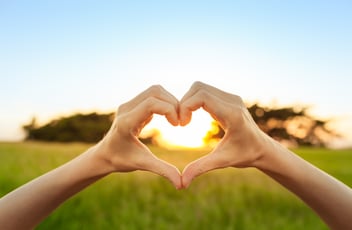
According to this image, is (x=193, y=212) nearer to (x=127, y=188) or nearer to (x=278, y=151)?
(x=127, y=188)

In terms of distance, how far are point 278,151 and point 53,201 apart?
0.88m

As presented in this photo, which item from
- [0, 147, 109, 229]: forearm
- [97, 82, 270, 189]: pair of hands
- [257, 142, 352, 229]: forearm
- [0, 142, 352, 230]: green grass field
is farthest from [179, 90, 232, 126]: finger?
[0, 142, 352, 230]: green grass field

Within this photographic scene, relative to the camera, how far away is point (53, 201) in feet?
6.09

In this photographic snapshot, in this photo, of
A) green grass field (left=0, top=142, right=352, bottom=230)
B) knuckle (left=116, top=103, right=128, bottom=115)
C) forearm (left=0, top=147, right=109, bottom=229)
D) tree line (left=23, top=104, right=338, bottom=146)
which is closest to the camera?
knuckle (left=116, top=103, right=128, bottom=115)

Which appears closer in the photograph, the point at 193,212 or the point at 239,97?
the point at 239,97

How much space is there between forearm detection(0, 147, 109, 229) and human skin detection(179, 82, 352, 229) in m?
0.44

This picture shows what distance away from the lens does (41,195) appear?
1836 mm

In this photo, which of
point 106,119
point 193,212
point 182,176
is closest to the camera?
point 182,176

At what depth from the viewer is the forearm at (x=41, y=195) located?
71.0 inches

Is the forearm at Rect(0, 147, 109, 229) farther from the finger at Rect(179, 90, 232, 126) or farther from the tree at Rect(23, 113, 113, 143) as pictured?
the tree at Rect(23, 113, 113, 143)

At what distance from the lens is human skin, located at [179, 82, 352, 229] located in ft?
5.29

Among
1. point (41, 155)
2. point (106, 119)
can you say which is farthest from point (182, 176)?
Answer: point (106, 119)

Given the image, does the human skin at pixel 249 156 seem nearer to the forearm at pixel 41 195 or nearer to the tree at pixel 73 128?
the forearm at pixel 41 195

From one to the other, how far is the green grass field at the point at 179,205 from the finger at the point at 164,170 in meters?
2.95
